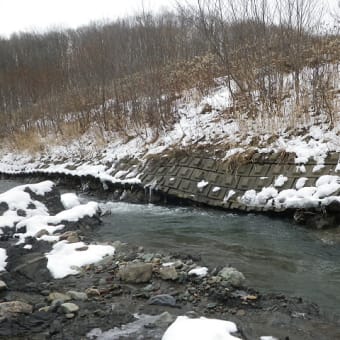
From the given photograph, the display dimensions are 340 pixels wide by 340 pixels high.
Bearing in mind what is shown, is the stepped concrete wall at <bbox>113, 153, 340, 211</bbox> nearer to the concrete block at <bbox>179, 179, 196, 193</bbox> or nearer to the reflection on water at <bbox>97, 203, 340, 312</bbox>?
the concrete block at <bbox>179, 179, 196, 193</bbox>

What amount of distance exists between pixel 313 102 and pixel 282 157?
5.36 feet

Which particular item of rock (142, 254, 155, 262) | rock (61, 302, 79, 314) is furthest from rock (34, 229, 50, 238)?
rock (61, 302, 79, 314)

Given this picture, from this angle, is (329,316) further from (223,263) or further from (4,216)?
(4,216)

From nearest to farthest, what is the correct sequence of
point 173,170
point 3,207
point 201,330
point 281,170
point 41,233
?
1. point 201,330
2. point 41,233
3. point 281,170
4. point 3,207
5. point 173,170

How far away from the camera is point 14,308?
3.98m

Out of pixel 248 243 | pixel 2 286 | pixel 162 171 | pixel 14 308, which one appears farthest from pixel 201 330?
pixel 162 171

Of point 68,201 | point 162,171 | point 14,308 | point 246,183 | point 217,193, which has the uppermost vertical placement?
point 14,308

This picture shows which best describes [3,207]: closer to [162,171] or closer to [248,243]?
[162,171]

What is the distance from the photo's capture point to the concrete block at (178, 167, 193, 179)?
29.8ft

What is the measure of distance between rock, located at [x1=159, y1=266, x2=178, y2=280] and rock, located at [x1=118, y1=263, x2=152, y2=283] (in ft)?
0.46

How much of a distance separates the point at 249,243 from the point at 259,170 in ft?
7.32

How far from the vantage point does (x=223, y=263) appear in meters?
5.23

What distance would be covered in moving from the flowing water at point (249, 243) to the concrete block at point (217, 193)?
0.30m

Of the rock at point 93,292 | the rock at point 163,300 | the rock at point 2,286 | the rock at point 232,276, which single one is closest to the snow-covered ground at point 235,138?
the rock at point 232,276
